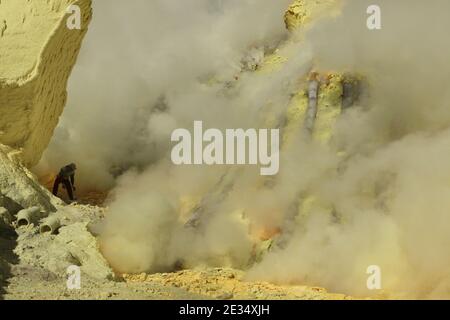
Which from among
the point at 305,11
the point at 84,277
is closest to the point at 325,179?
the point at 84,277

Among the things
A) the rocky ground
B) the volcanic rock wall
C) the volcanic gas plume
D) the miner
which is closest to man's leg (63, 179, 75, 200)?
the miner

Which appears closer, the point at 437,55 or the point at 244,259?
the point at 244,259

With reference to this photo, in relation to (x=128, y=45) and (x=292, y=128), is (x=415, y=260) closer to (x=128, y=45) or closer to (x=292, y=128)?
(x=292, y=128)

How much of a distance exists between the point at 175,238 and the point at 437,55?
4.63 meters

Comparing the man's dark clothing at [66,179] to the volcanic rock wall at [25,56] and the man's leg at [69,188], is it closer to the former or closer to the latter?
the man's leg at [69,188]

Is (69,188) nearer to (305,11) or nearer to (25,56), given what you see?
(25,56)

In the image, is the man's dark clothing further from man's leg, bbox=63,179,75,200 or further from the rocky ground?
the rocky ground

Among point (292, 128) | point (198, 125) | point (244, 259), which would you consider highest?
point (198, 125)

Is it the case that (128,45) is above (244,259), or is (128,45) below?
above

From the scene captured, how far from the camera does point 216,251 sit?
7.27 metres

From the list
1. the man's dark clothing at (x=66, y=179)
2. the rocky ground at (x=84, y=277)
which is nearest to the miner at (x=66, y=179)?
the man's dark clothing at (x=66, y=179)

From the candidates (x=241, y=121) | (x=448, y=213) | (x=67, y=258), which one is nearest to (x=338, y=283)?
(x=448, y=213)

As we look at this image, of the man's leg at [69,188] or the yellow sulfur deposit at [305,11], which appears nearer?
the man's leg at [69,188]

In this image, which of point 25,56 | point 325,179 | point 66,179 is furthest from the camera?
point 66,179
